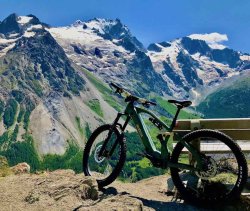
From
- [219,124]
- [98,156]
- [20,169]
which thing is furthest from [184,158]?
[20,169]

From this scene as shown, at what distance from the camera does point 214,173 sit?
978 cm

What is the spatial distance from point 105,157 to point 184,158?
2442 mm

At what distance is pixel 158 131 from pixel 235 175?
6.85 ft

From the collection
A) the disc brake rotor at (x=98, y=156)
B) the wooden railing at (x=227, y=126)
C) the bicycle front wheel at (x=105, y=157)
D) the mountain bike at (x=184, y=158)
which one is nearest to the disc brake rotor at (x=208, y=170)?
the mountain bike at (x=184, y=158)

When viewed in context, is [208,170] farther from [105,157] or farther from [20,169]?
[20,169]

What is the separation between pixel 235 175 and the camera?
10141 millimetres

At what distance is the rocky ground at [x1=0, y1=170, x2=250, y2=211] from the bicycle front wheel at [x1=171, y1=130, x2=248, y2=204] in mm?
334

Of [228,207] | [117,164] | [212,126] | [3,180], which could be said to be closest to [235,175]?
[228,207]

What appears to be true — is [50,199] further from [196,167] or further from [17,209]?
[196,167]

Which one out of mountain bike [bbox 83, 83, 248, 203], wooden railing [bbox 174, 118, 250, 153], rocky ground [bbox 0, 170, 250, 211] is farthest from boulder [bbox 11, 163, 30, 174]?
wooden railing [bbox 174, 118, 250, 153]

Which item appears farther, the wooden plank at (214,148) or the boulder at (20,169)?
the boulder at (20,169)

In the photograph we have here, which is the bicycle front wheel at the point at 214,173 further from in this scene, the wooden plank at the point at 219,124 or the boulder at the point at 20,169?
the boulder at the point at 20,169

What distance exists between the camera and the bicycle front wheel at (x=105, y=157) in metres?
11.5

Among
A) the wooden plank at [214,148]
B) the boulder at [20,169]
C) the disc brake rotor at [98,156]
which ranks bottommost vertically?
the boulder at [20,169]
